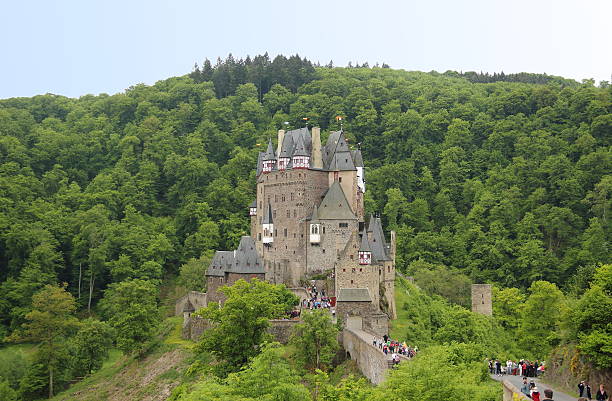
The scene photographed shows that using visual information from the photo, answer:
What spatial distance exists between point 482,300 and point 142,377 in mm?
35933

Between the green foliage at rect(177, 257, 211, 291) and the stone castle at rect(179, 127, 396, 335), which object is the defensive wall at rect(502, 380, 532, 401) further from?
the green foliage at rect(177, 257, 211, 291)

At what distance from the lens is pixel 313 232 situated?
61750 millimetres

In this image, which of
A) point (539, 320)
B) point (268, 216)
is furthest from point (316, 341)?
point (539, 320)

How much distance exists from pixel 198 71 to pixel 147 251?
66.3 m

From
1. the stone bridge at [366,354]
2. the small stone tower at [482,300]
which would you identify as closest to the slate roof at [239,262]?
the stone bridge at [366,354]

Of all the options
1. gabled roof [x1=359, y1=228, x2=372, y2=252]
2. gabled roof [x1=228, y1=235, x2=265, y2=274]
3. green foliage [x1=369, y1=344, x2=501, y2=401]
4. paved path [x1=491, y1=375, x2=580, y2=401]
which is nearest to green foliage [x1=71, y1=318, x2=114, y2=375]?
gabled roof [x1=228, y1=235, x2=265, y2=274]

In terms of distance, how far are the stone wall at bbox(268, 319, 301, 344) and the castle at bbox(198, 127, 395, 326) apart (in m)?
4.62

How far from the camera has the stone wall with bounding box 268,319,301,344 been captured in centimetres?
5316

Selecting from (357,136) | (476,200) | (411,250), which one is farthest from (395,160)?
(411,250)

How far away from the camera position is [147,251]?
86562 mm

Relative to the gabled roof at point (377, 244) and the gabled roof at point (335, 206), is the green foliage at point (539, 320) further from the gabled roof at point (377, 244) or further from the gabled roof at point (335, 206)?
the gabled roof at point (335, 206)

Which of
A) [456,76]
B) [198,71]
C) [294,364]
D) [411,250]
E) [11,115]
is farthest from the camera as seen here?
[456,76]

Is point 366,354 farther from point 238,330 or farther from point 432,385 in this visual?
point 432,385

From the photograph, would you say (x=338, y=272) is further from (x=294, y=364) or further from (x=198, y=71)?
(x=198, y=71)
